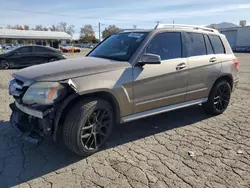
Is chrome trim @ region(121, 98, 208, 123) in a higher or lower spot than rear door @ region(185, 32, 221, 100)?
lower

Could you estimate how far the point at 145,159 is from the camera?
3.30 m

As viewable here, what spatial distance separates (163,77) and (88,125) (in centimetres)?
155

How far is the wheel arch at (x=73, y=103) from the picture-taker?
2951 millimetres

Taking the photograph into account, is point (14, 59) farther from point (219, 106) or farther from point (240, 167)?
point (240, 167)

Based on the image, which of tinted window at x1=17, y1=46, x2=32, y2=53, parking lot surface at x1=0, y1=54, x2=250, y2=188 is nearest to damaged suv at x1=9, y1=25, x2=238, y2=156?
parking lot surface at x1=0, y1=54, x2=250, y2=188

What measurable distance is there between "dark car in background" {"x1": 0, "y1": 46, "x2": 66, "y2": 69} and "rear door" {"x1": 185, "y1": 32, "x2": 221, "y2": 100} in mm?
11402

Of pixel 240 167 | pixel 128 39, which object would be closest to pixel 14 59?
pixel 128 39

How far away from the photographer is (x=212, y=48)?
193 inches

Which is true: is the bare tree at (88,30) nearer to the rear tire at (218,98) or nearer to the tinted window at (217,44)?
the tinted window at (217,44)

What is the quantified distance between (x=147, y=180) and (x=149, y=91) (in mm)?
1484

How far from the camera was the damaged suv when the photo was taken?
9.86 feet

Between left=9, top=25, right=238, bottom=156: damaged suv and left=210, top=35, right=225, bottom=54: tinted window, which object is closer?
left=9, top=25, right=238, bottom=156: damaged suv

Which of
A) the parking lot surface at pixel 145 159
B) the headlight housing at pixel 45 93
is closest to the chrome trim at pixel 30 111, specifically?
the headlight housing at pixel 45 93

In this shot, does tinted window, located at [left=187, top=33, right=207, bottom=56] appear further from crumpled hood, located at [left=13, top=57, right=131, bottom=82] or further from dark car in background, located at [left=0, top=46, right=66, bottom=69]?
dark car in background, located at [left=0, top=46, right=66, bottom=69]
